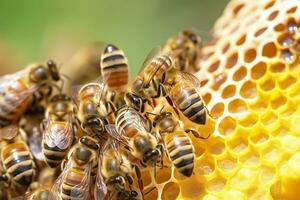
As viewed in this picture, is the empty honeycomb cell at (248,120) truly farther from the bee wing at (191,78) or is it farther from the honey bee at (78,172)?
the honey bee at (78,172)

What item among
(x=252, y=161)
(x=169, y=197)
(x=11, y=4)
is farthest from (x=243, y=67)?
(x=11, y=4)

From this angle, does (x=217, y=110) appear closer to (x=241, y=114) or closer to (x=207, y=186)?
(x=241, y=114)

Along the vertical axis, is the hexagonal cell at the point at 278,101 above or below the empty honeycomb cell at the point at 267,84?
below

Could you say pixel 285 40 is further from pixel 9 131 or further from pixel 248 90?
pixel 9 131

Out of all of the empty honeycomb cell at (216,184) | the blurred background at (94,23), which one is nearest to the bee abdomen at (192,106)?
the empty honeycomb cell at (216,184)

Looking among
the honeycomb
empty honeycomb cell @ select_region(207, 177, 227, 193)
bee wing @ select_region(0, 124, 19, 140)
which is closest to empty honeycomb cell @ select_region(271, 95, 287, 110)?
the honeycomb

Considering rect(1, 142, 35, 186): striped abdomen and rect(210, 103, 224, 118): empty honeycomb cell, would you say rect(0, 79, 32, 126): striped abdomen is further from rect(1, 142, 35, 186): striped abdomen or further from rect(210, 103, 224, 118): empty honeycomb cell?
rect(210, 103, 224, 118): empty honeycomb cell

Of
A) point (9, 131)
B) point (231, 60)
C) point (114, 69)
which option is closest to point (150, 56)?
point (114, 69)

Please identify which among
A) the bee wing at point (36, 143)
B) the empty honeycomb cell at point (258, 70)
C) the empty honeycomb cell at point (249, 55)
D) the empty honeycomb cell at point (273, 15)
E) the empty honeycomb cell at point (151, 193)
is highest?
the empty honeycomb cell at point (273, 15)
